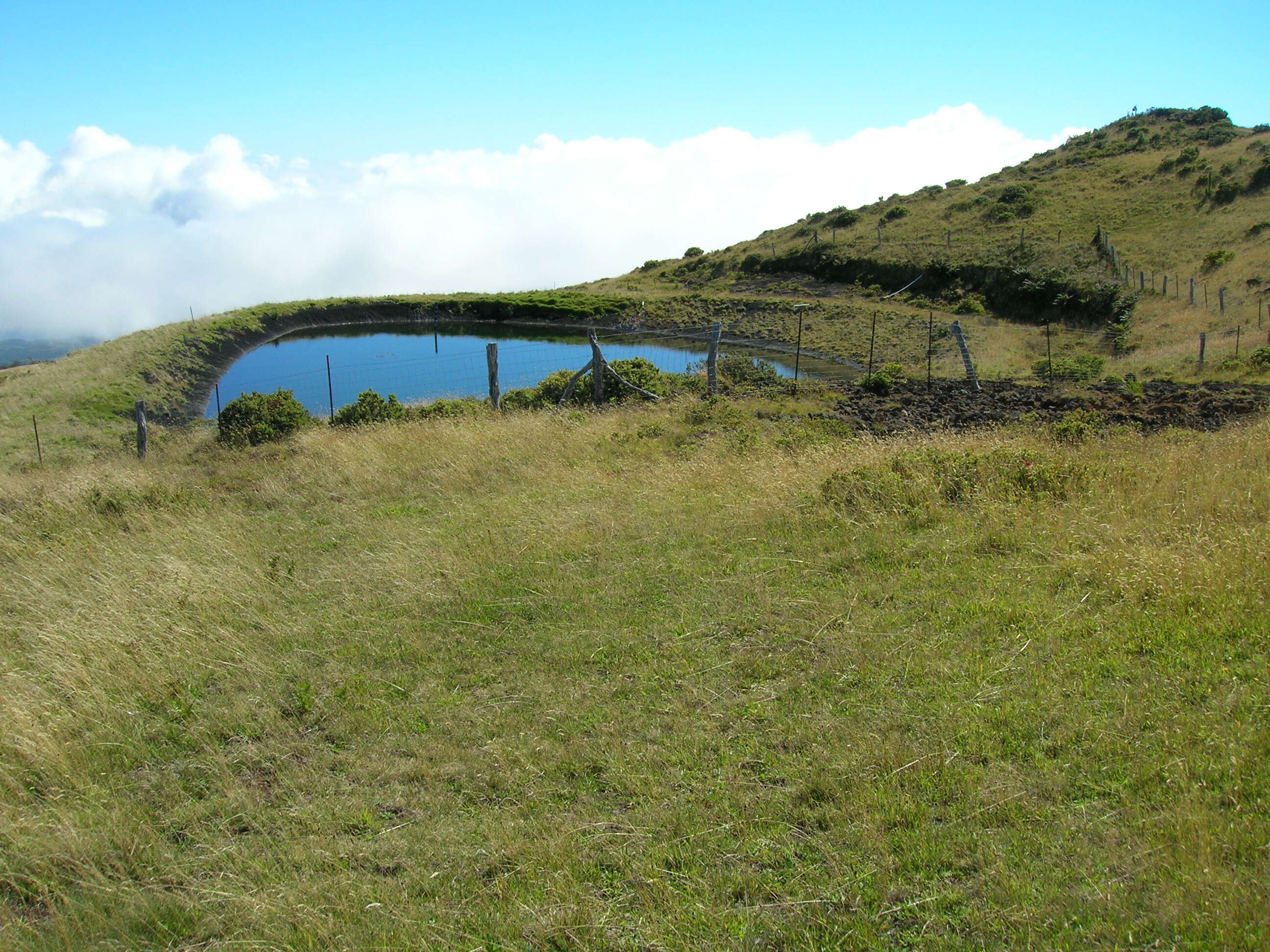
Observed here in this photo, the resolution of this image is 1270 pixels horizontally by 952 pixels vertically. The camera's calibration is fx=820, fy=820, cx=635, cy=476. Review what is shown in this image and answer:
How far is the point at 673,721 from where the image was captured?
489 cm

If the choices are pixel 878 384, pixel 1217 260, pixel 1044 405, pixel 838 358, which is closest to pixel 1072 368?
pixel 878 384

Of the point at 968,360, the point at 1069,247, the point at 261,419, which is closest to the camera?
the point at 261,419

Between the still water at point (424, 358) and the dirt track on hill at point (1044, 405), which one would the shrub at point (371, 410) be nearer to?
the still water at point (424, 358)

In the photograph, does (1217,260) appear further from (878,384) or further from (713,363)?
A: (713,363)

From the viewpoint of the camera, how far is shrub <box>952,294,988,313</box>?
39.3 metres

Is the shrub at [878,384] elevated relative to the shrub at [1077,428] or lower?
elevated

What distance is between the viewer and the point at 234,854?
398cm

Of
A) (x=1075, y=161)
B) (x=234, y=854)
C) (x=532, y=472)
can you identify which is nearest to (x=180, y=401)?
(x=532, y=472)

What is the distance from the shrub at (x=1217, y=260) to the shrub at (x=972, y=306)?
29.7ft

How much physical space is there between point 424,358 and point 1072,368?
71.2ft

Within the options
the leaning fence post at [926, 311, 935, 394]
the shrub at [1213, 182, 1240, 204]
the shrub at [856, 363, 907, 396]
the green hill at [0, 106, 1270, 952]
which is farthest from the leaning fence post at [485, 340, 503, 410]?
the shrub at [1213, 182, 1240, 204]

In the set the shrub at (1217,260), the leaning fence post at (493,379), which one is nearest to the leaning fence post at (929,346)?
the leaning fence post at (493,379)

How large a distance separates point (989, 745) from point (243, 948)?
3665mm

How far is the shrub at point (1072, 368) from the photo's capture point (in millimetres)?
21500
